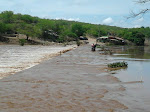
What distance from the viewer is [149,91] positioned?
10820mm

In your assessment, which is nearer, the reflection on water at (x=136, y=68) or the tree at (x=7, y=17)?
the reflection on water at (x=136, y=68)

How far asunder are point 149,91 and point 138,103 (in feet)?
7.83

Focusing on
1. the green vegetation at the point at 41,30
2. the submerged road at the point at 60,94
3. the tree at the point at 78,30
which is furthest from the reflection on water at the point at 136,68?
the tree at the point at 78,30

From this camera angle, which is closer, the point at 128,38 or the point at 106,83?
the point at 106,83

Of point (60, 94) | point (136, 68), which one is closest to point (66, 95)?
point (60, 94)

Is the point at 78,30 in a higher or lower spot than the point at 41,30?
higher

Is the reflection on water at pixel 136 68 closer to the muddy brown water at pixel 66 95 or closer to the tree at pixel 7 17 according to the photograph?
the muddy brown water at pixel 66 95

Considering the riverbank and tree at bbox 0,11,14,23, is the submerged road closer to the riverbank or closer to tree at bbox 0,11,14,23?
the riverbank

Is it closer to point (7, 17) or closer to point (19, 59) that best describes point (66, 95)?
point (19, 59)

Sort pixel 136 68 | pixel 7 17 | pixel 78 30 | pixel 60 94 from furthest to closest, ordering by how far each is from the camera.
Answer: pixel 78 30
pixel 7 17
pixel 136 68
pixel 60 94

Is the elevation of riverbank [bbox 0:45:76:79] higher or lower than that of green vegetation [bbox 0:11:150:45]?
lower

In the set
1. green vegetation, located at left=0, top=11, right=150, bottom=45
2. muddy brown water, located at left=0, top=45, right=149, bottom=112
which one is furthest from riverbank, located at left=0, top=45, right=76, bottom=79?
green vegetation, located at left=0, top=11, right=150, bottom=45

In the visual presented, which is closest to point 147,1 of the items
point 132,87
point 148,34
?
point 132,87

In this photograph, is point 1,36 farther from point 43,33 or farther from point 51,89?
point 51,89
